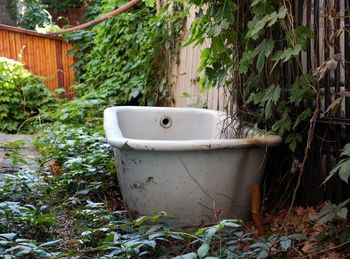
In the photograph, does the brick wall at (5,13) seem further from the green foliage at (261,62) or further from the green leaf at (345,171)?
the green leaf at (345,171)

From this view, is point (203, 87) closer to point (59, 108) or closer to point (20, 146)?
point (20, 146)

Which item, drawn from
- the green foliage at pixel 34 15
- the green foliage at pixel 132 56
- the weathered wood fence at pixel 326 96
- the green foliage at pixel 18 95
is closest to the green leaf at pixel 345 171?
the weathered wood fence at pixel 326 96

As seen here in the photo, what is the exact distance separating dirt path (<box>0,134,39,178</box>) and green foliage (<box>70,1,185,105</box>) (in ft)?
A: 4.91

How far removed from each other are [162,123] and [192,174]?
5.01 ft

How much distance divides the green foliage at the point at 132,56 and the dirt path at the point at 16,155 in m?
1.50

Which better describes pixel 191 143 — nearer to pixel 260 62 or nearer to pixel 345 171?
pixel 260 62

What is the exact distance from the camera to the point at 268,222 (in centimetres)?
250

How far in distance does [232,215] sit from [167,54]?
3.17m

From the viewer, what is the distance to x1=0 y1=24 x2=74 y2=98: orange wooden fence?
7.41 m

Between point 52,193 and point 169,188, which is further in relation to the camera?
point 52,193

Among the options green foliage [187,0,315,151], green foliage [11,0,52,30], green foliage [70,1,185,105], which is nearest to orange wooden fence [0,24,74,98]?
green foliage [70,1,185,105]

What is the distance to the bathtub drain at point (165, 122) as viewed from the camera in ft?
12.4

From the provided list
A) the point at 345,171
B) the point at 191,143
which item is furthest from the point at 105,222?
the point at 345,171

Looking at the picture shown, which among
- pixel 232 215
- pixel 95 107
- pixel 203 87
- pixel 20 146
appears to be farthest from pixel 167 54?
pixel 232 215
